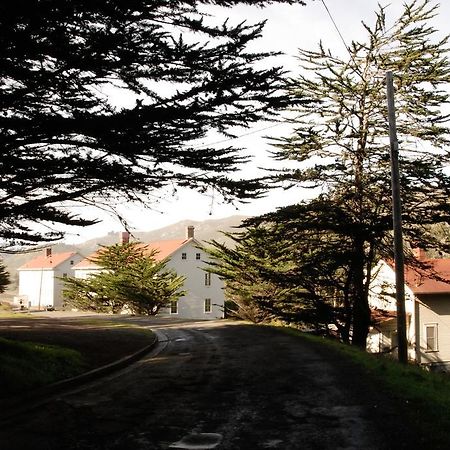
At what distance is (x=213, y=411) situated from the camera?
7.35 meters

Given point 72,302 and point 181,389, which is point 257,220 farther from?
point 72,302

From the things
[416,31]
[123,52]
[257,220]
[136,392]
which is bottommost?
[136,392]

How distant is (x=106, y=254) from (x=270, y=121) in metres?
36.4

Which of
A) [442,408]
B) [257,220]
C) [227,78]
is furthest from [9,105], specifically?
[257,220]

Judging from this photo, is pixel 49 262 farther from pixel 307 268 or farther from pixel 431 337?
pixel 307 268

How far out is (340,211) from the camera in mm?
16938

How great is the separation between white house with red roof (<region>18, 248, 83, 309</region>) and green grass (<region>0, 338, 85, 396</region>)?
61352mm

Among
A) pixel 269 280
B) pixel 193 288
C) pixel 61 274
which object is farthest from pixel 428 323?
pixel 61 274

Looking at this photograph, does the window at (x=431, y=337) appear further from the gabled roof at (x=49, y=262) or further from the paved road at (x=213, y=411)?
the gabled roof at (x=49, y=262)

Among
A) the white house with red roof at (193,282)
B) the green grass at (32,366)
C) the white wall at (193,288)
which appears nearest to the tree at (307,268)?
the green grass at (32,366)

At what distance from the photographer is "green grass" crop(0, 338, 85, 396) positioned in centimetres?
869

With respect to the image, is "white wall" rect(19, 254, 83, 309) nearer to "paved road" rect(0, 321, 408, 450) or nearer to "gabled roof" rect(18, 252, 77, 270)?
"gabled roof" rect(18, 252, 77, 270)

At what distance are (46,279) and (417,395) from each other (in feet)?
241

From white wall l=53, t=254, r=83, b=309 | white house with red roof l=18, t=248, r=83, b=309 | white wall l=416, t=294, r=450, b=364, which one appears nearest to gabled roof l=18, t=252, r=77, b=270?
white house with red roof l=18, t=248, r=83, b=309
